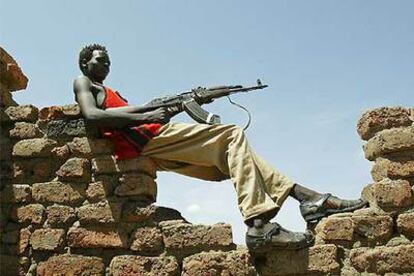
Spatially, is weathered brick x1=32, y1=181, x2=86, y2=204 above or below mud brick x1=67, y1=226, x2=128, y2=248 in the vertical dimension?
above

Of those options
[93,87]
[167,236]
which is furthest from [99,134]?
[167,236]

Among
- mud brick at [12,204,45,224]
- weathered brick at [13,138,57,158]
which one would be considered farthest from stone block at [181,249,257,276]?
weathered brick at [13,138,57,158]

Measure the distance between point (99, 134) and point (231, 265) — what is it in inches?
54.1

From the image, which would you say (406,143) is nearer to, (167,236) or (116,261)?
(167,236)

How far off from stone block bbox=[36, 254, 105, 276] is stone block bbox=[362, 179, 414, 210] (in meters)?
1.91

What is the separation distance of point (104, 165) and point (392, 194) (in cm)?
199

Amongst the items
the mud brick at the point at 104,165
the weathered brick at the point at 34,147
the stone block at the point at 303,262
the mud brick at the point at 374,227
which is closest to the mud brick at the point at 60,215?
the mud brick at the point at 104,165

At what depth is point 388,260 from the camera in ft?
12.4

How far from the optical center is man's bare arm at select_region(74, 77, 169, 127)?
13.8 ft

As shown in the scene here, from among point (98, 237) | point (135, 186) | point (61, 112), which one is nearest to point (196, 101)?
point (135, 186)

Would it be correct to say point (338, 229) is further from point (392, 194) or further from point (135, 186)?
point (135, 186)

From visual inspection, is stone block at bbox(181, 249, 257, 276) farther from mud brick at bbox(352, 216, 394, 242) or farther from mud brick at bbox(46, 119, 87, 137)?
mud brick at bbox(46, 119, 87, 137)

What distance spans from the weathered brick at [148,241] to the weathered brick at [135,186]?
269 mm

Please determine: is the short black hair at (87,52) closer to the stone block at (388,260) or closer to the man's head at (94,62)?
the man's head at (94,62)
